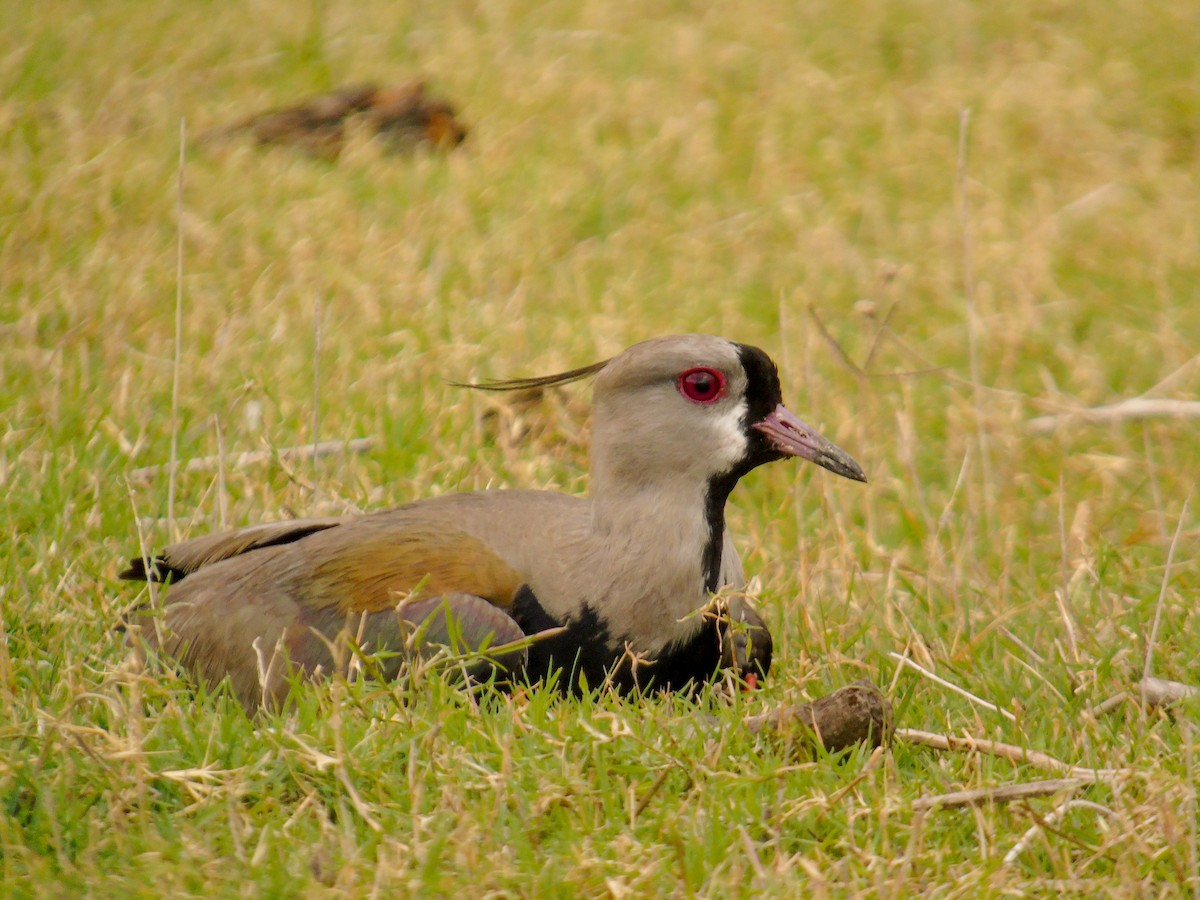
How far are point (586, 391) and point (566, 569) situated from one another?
190cm

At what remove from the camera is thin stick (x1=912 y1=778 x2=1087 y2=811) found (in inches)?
126

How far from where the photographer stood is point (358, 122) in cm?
741

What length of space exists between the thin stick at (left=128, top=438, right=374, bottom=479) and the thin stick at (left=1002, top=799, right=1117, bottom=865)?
246 cm

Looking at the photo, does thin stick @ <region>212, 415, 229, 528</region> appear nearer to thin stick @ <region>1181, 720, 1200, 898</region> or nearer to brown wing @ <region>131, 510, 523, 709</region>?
brown wing @ <region>131, 510, 523, 709</region>

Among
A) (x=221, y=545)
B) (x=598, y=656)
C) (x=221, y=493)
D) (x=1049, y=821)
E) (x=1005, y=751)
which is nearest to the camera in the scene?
(x=1049, y=821)

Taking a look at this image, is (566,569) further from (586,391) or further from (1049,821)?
(586,391)

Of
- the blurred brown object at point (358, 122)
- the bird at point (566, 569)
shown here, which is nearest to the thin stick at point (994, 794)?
the bird at point (566, 569)

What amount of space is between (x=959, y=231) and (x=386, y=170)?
247 cm

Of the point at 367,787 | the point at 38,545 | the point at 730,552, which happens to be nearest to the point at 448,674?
the point at 367,787

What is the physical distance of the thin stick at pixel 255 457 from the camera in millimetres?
4875

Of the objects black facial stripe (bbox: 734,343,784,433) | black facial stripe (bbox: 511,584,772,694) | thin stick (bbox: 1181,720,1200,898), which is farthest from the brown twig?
black facial stripe (bbox: 734,343,784,433)

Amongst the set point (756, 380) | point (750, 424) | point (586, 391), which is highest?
point (756, 380)

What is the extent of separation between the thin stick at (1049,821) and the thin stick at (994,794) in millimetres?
39

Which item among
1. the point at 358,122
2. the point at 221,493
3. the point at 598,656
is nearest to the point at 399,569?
the point at 598,656
